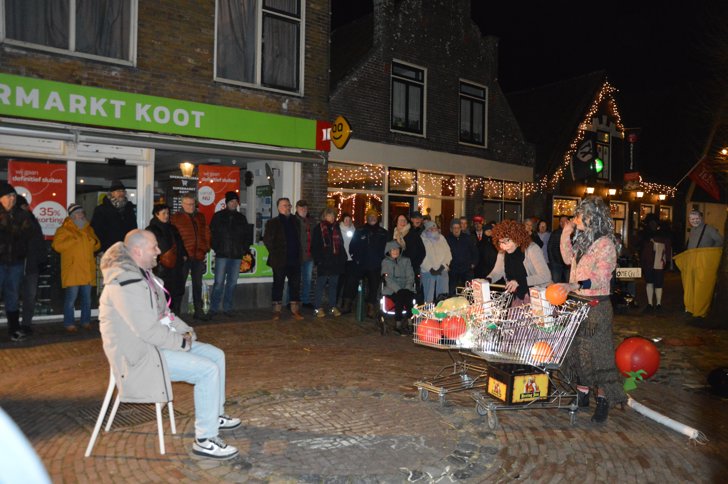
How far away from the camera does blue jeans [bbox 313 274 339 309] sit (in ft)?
39.0

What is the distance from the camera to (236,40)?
1250cm

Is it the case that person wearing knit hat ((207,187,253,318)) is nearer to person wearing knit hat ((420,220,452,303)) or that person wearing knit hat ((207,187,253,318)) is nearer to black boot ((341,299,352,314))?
black boot ((341,299,352,314))

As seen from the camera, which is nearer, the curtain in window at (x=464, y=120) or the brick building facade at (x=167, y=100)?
the brick building facade at (x=167, y=100)

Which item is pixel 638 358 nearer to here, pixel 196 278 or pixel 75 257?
pixel 196 278

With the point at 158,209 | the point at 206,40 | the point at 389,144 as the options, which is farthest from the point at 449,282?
the point at 206,40

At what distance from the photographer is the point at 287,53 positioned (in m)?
13.3

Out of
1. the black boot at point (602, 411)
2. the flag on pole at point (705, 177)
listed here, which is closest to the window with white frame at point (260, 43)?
the black boot at point (602, 411)

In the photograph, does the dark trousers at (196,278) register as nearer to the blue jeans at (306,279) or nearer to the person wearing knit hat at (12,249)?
the blue jeans at (306,279)

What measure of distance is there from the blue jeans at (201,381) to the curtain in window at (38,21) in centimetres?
786

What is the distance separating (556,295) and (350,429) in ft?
7.43

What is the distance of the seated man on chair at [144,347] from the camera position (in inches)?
178

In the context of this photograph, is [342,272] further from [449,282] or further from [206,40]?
[206,40]

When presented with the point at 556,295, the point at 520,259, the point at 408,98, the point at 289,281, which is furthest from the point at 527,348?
the point at 408,98

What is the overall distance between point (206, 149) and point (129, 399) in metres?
7.84
